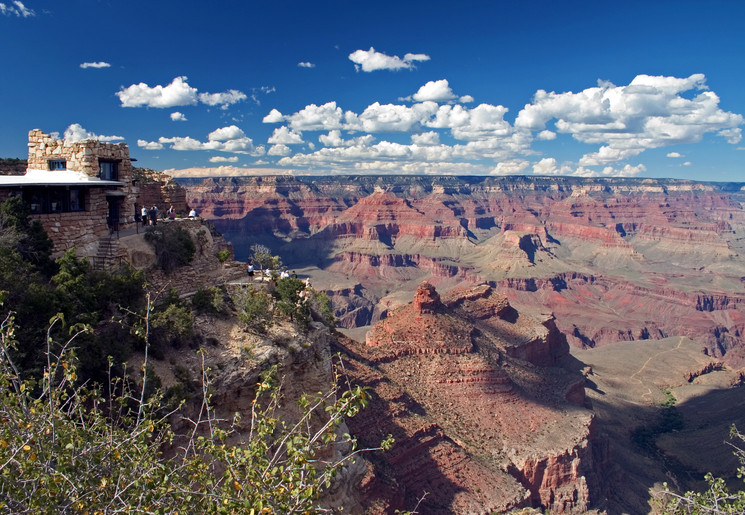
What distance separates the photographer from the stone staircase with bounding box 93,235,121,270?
63.2ft

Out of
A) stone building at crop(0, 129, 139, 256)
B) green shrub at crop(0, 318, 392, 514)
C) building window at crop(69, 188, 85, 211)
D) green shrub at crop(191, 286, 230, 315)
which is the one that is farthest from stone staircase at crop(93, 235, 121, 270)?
green shrub at crop(0, 318, 392, 514)

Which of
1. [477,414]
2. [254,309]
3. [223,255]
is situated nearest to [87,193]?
[223,255]

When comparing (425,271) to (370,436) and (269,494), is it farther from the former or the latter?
(269,494)

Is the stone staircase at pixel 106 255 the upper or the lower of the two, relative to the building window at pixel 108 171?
lower

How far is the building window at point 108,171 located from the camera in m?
20.6

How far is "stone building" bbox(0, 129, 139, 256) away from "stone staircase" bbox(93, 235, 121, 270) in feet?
0.88

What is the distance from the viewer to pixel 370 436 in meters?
31.0

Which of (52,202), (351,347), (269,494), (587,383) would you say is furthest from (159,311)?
(587,383)

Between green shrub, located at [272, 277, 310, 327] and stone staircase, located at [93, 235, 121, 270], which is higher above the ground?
stone staircase, located at [93, 235, 121, 270]

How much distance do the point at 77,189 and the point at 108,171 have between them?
1899 mm

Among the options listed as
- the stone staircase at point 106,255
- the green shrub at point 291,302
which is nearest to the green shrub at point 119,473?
the stone staircase at point 106,255

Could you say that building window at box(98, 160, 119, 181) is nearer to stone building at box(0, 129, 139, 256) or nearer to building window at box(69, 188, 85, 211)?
stone building at box(0, 129, 139, 256)

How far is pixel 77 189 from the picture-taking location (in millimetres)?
19531

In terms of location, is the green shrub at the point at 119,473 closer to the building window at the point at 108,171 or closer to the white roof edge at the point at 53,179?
the white roof edge at the point at 53,179
